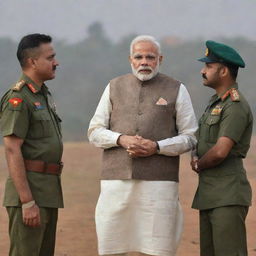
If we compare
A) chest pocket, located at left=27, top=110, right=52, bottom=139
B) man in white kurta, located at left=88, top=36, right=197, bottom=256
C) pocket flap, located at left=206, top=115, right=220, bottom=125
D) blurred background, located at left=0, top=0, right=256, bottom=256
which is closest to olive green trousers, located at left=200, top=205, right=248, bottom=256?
man in white kurta, located at left=88, top=36, right=197, bottom=256

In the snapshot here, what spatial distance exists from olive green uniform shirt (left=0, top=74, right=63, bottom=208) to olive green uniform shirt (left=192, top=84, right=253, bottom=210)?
35.9 inches

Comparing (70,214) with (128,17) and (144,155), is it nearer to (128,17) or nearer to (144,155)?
(144,155)

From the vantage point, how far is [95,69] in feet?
73.2

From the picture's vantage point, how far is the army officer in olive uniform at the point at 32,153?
3805 mm

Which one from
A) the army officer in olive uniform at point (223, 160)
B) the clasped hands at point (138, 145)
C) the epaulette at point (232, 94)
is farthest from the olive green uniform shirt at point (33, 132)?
the epaulette at point (232, 94)

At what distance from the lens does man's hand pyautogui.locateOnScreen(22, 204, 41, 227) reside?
3.79m

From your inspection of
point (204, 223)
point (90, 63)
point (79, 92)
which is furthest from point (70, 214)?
point (90, 63)

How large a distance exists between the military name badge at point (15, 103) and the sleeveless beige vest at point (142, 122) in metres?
0.61

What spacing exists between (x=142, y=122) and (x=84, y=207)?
7.08m

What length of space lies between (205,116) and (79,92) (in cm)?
1732

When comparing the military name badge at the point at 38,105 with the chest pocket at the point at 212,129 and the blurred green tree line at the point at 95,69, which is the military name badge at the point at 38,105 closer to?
the chest pocket at the point at 212,129

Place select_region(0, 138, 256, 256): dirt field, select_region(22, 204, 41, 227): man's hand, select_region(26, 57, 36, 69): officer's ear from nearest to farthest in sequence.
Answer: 1. select_region(22, 204, 41, 227): man's hand
2. select_region(26, 57, 36, 69): officer's ear
3. select_region(0, 138, 256, 256): dirt field

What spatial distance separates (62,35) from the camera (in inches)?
845

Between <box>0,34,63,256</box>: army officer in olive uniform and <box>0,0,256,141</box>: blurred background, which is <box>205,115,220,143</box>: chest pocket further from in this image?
<box>0,0,256,141</box>: blurred background
